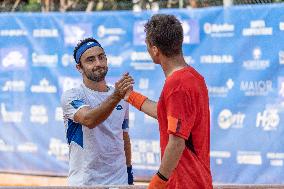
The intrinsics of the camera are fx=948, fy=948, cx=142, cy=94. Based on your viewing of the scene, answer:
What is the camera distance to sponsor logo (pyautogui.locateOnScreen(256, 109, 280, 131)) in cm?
1150

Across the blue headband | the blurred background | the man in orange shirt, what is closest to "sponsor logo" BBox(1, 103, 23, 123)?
the blurred background

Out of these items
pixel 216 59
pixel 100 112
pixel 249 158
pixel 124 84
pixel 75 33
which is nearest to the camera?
pixel 124 84

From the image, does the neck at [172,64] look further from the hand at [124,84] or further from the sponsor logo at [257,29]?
the sponsor logo at [257,29]

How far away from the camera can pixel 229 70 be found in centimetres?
1195

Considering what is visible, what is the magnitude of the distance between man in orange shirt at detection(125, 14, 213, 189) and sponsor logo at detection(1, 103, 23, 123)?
865cm

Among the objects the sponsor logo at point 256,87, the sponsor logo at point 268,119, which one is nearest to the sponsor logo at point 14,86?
the sponsor logo at point 256,87

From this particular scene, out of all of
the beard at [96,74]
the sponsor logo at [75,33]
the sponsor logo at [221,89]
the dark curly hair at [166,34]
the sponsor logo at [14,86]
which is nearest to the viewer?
the dark curly hair at [166,34]

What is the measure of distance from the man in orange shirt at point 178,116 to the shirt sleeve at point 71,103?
51.6 inches

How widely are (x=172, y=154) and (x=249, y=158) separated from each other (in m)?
6.81

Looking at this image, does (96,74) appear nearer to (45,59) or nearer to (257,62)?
(257,62)

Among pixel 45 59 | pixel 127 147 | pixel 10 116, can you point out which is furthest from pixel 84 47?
pixel 10 116

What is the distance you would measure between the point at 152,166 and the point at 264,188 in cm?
640

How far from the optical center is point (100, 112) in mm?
6316

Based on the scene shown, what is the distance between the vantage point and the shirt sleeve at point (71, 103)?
260 inches
